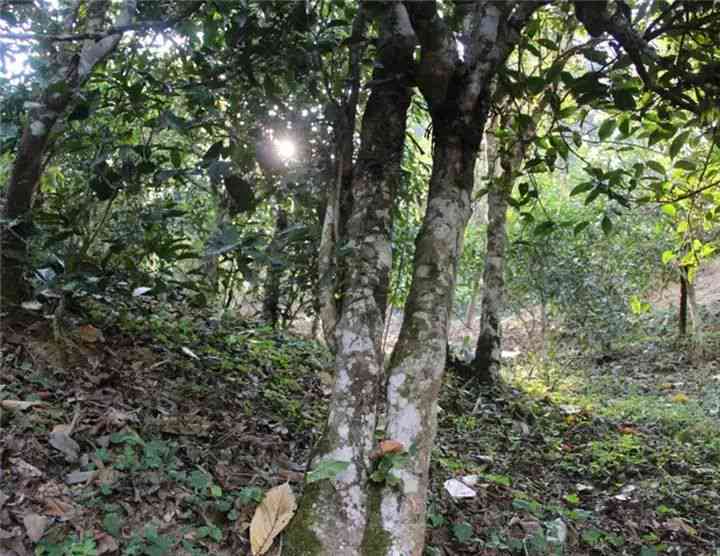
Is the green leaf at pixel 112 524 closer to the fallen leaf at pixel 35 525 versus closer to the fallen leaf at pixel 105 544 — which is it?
the fallen leaf at pixel 105 544

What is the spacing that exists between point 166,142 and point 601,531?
447 cm

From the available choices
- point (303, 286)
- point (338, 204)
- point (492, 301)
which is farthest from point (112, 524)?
point (492, 301)

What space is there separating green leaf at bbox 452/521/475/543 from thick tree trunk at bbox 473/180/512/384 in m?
2.72

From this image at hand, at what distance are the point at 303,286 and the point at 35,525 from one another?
239 cm

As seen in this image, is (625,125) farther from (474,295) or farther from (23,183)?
(474,295)

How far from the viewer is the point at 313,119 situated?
325 centimetres

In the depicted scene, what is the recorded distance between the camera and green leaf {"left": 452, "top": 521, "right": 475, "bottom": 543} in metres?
2.49

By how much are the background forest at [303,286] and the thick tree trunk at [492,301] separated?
880mm

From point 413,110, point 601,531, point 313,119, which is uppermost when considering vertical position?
point 413,110

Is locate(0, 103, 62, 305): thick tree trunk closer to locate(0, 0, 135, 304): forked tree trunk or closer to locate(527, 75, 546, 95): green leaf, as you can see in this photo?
locate(0, 0, 135, 304): forked tree trunk

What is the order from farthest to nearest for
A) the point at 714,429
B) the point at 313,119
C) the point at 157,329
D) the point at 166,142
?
the point at 166,142 < the point at 714,429 < the point at 157,329 < the point at 313,119

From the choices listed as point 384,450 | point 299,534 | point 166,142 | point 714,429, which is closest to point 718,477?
point 714,429

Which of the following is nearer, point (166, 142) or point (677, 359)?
point (166, 142)

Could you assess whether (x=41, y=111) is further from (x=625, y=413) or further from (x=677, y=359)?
(x=677, y=359)
